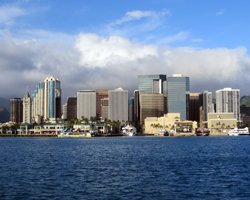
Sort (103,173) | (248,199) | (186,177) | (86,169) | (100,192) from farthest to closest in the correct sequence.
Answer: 1. (86,169)
2. (103,173)
3. (186,177)
4. (100,192)
5. (248,199)

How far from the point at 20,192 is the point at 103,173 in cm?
1791

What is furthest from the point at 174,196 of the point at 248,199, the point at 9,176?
the point at 9,176

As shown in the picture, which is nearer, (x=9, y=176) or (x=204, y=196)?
(x=204, y=196)

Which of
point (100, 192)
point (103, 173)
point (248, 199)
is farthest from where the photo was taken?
point (103, 173)

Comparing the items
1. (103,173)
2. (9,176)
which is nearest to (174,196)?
(103,173)

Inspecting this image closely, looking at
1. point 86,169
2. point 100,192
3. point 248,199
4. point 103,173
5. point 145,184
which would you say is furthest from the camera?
point 86,169

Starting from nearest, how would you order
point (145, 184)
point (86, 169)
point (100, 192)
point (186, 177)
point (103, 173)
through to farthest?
point (100, 192) → point (145, 184) → point (186, 177) → point (103, 173) → point (86, 169)

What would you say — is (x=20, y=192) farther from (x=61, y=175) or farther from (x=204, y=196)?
(x=204, y=196)

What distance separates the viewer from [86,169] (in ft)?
228

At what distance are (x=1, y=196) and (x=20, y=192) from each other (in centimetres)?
281

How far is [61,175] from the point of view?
6122 centimetres

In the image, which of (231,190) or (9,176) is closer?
(231,190)

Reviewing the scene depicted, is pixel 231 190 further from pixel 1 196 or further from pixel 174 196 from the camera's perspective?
pixel 1 196

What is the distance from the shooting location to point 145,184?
52.8 meters
